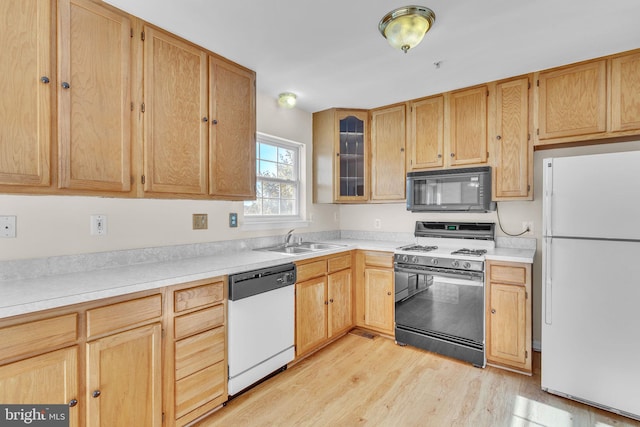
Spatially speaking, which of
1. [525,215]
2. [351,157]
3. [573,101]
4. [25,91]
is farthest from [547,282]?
[25,91]

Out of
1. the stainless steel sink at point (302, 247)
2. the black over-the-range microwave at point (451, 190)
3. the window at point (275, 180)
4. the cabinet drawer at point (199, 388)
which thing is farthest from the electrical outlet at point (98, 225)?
the black over-the-range microwave at point (451, 190)

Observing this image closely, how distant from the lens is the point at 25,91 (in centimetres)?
143

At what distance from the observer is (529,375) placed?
238cm

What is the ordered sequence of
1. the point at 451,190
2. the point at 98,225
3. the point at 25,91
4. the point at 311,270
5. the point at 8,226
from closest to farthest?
the point at 25,91, the point at 8,226, the point at 98,225, the point at 311,270, the point at 451,190

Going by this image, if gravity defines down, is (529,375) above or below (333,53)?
below

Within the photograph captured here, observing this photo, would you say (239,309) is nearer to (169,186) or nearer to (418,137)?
(169,186)

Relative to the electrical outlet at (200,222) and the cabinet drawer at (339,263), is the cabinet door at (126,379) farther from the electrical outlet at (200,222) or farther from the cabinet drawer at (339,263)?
the cabinet drawer at (339,263)

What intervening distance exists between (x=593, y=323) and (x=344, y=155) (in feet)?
8.32

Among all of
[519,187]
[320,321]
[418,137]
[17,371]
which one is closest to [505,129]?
[519,187]

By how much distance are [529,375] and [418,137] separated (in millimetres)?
2265

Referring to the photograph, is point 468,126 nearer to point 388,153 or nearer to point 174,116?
point 388,153

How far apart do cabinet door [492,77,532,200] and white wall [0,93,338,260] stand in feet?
7.07

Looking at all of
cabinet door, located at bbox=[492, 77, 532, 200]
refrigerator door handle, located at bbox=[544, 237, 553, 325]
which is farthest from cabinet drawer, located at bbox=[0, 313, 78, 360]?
cabinet door, located at bbox=[492, 77, 532, 200]

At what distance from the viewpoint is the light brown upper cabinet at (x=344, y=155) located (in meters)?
3.46
